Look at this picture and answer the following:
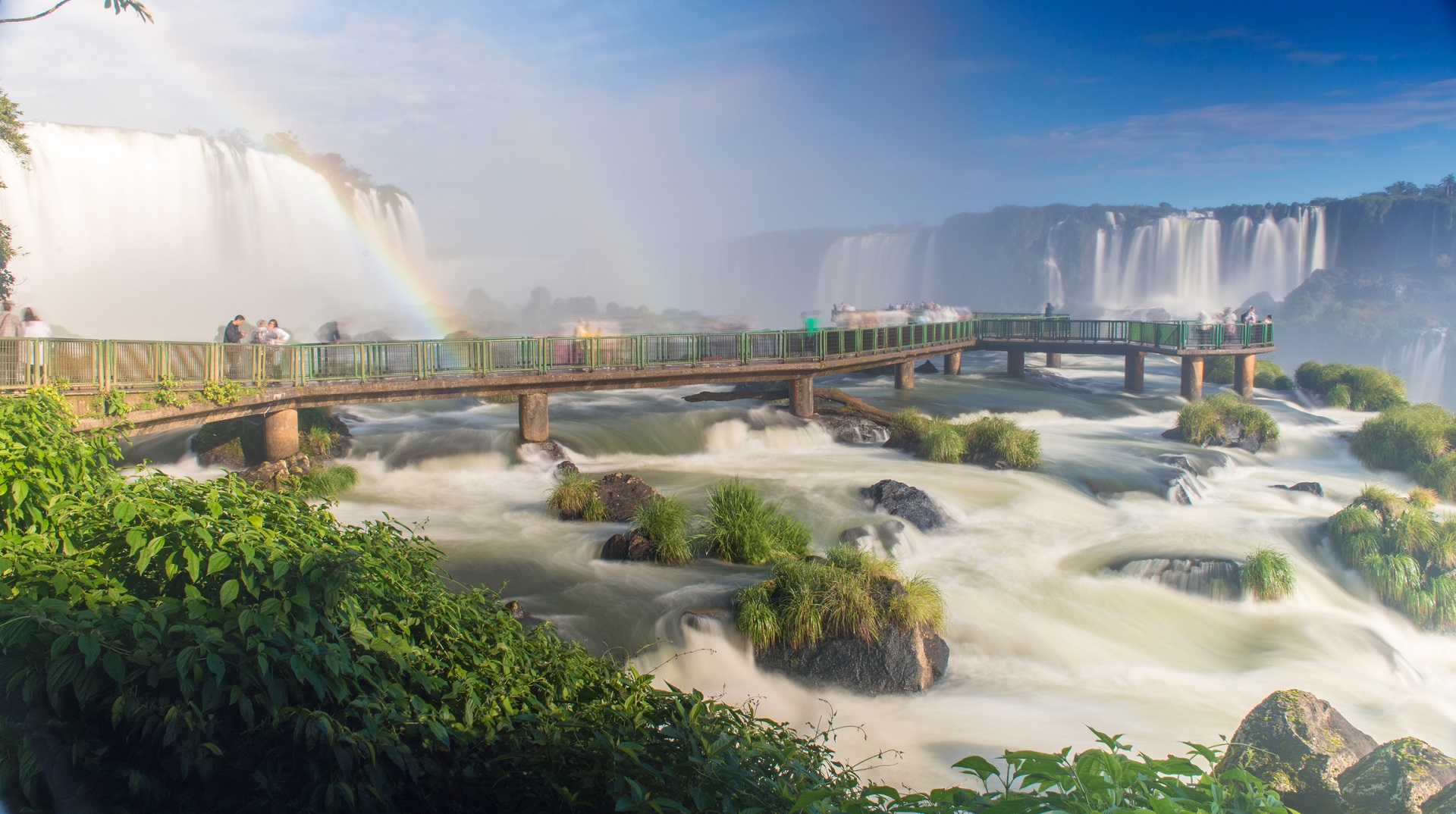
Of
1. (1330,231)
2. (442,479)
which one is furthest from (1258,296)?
(442,479)

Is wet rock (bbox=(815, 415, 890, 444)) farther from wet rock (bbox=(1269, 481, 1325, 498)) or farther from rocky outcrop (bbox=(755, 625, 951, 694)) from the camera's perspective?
rocky outcrop (bbox=(755, 625, 951, 694))

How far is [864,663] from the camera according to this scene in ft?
33.2

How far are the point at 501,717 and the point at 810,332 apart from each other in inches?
888

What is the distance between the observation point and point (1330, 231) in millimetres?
96000

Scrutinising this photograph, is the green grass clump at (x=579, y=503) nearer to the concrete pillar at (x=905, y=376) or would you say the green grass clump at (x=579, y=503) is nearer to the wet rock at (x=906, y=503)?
the wet rock at (x=906, y=503)

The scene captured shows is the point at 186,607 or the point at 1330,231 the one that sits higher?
the point at 1330,231

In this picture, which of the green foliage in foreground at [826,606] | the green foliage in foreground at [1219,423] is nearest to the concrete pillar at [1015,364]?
the green foliage in foreground at [1219,423]

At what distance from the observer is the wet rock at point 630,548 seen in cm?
1359

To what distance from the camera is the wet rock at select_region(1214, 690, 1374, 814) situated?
702 centimetres

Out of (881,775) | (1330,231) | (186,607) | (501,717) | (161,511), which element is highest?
(1330,231)

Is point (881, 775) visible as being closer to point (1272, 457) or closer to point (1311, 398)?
point (1272, 457)

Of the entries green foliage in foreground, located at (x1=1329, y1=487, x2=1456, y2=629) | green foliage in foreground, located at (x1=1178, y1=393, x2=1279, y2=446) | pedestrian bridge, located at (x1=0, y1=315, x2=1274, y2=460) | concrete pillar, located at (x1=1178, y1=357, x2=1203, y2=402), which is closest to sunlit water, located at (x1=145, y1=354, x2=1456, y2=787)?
green foliage in foreground, located at (x1=1329, y1=487, x2=1456, y2=629)

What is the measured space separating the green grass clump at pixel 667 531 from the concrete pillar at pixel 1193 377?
92.0ft

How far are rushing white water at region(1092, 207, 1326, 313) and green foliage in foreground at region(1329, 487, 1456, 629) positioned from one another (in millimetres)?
76762
